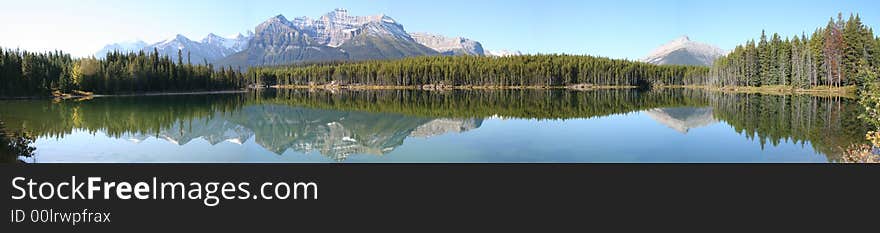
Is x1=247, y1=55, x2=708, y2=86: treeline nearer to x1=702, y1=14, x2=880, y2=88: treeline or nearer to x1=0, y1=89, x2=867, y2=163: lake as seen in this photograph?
x1=702, y1=14, x2=880, y2=88: treeline

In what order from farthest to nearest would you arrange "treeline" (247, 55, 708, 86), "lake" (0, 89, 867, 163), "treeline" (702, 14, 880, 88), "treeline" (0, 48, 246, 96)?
"treeline" (247, 55, 708, 86)
"treeline" (0, 48, 246, 96)
"treeline" (702, 14, 880, 88)
"lake" (0, 89, 867, 163)

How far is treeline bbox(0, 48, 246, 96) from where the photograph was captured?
87.9 m

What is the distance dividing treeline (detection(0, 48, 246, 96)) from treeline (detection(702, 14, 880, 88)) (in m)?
116

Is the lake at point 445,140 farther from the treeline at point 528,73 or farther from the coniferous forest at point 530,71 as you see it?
the treeline at point 528,73

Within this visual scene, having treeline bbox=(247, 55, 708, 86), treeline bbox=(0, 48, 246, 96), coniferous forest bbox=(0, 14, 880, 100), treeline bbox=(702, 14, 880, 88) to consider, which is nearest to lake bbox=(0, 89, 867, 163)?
coniferous forest bbox=(0, 14, 880, 100)

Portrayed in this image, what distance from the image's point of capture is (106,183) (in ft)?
33.6

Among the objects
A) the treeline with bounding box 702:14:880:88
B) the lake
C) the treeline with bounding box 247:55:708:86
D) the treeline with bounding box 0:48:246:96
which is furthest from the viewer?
the treeline with bounding box 247:55:708:86

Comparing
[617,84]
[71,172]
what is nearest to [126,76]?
[71,172]

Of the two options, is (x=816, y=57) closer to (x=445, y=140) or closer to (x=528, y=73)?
(x=445, y=140)

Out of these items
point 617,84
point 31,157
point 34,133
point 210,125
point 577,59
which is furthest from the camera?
point 577,59

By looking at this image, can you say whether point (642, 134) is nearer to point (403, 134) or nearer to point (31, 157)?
point (403, 134)

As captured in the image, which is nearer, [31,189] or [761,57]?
[31,189]

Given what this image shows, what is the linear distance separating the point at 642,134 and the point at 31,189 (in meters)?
29.4

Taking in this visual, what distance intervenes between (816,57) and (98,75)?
125m
